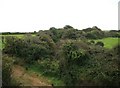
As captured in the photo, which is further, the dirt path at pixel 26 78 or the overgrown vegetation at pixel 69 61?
the dirt path at pixel 26 78

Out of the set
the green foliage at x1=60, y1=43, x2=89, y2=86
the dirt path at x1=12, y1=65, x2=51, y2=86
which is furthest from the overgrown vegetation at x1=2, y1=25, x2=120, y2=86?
the dirt path at x1=12, y1=65, x2=51, y2=86

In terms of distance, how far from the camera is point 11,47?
35938 mm

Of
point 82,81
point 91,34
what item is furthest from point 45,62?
point 91,34

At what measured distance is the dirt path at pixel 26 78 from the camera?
27.2 meters

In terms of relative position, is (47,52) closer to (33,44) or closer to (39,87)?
(33,44)

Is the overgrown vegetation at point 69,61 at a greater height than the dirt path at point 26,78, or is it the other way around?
the overgrown vegetation at point 69,61

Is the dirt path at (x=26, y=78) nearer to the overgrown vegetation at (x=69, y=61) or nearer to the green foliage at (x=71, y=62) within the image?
the overgrown vegetation at (x=69, y=61)

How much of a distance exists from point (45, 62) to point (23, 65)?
2610 millimetres

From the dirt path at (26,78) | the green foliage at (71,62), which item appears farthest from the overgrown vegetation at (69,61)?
the dirt path at (26,78)

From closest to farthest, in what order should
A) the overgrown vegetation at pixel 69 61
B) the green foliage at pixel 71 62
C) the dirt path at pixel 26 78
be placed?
the overgrown vegetation at pixel 69 61 → the green foliage at pixel 71 62 → the dirt path at pixel 26 78

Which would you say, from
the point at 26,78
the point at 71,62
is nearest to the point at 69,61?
the point at 71,62

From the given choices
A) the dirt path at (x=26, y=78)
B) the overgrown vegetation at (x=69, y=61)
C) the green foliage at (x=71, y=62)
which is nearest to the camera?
the overgrown vegetation at (x=69, y=61)

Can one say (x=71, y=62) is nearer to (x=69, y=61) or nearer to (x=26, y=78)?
(x=69, y=61)

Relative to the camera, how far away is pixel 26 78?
28.6 m
